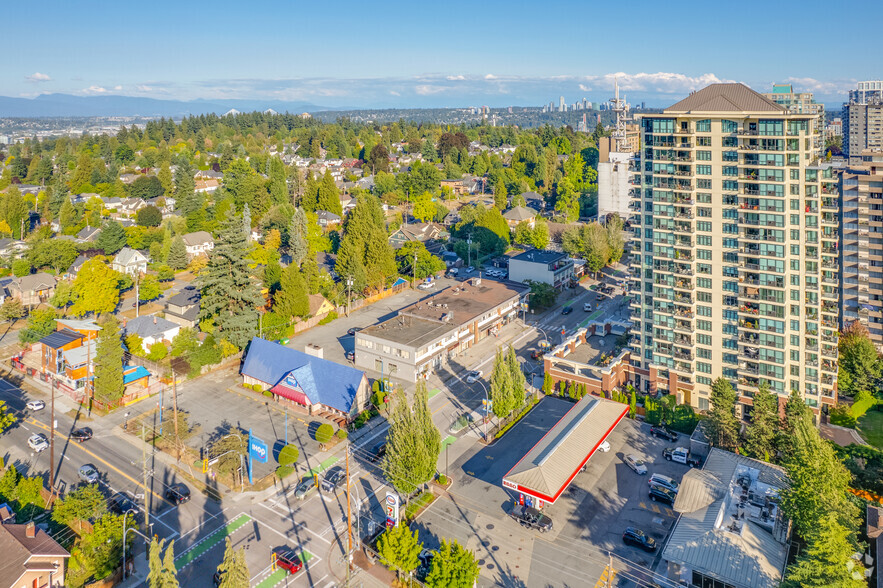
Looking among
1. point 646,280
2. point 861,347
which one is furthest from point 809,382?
point 646,280

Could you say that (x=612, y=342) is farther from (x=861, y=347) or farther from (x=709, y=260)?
(x=861, y=347)

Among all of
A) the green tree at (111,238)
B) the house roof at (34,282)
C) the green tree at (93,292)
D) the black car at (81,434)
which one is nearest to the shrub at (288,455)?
the black car at (81,434)

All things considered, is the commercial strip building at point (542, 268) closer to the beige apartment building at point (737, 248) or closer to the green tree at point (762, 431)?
the beige apartment building at point (737, 248)

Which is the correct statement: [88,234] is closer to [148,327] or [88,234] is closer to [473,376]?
[148,327]

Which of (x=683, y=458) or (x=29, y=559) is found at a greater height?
(x=29, y=559)

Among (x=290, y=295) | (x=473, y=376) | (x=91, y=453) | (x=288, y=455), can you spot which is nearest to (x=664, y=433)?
(x=473, y=376)

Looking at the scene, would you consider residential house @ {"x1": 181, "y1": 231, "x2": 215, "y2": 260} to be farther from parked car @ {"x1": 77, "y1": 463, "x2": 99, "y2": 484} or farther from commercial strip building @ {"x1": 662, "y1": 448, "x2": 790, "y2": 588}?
commercial strip building @ {"x1": 662, "y1": 448, "x2": 790, "y2": 588}
